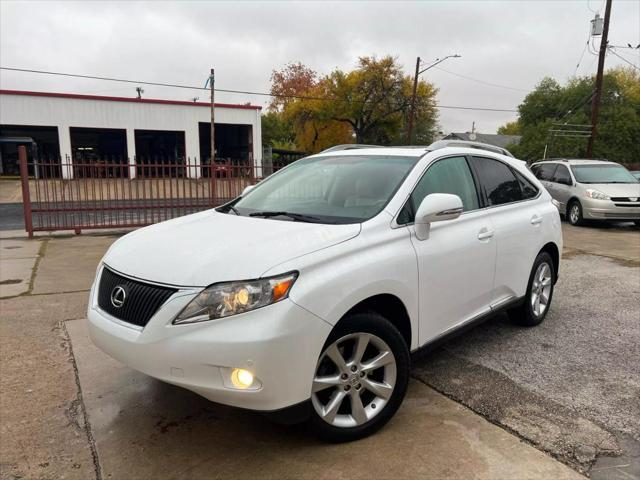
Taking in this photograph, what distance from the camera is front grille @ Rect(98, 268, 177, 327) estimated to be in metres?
2.52

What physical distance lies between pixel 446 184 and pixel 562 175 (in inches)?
467

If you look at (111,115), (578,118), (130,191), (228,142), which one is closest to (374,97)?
(228,142)

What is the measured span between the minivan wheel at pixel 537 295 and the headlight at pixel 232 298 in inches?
116

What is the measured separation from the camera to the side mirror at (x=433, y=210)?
3.10 metres

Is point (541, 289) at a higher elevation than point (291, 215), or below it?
below

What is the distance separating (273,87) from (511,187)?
6449 cm

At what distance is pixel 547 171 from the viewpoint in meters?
14.8

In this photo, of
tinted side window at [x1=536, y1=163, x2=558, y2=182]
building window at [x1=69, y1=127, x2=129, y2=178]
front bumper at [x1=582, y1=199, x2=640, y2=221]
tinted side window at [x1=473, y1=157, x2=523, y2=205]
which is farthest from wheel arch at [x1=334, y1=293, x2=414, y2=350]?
building window at [x1=69, y1=127, x2=129, y2=178]

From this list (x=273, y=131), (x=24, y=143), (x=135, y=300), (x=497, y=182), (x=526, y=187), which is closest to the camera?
(x=135, y=300)

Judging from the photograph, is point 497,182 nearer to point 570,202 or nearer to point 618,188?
point 618,188

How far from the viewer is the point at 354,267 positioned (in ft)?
8.80

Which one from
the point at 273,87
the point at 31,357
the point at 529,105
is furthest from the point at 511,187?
the point at 273,87

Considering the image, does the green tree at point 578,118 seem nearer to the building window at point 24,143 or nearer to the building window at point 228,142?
the building window at point 228,142

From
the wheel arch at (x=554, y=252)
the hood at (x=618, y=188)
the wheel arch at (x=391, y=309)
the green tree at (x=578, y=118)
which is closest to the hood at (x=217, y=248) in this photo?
the wheel arch at (x=391, y=309)
